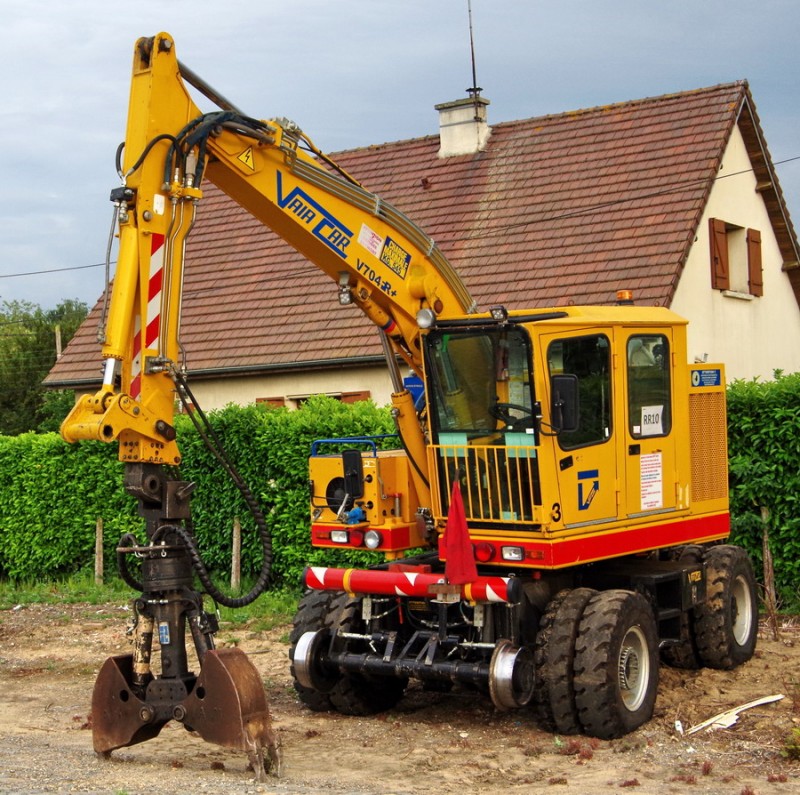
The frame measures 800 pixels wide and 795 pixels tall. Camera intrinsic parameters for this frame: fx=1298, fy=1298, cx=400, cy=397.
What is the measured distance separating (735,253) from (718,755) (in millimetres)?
14199

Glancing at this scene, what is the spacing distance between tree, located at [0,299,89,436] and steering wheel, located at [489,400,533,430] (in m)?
42.0

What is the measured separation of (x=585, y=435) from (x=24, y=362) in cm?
5037

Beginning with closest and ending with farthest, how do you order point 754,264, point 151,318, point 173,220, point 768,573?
point 151,318 → point 173,220 → point 768,573 → point 754,264

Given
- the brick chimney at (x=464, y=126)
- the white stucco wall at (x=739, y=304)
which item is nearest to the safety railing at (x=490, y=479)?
the white stucco wall at (x=739, y=304)

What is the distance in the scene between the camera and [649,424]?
968cm

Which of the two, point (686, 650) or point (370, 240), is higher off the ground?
point (370, 240)

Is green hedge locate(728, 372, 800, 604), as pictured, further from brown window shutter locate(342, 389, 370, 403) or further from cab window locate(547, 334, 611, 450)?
brown window shutter locate(342, 389, 370, 403)

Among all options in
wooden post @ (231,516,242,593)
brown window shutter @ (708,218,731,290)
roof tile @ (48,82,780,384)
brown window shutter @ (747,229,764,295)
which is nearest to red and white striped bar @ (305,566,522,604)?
wooden post @ (231,516,242,593)

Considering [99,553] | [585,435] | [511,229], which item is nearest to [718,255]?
[511,229]

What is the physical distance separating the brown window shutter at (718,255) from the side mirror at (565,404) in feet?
39.5

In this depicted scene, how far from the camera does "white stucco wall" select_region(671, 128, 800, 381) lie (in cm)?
1969

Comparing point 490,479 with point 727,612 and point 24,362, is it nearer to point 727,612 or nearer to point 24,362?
point 727,612

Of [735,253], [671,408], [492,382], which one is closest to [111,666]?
[492,382]

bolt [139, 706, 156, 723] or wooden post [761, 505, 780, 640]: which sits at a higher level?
wooden post [761, 505, 780, 640]
